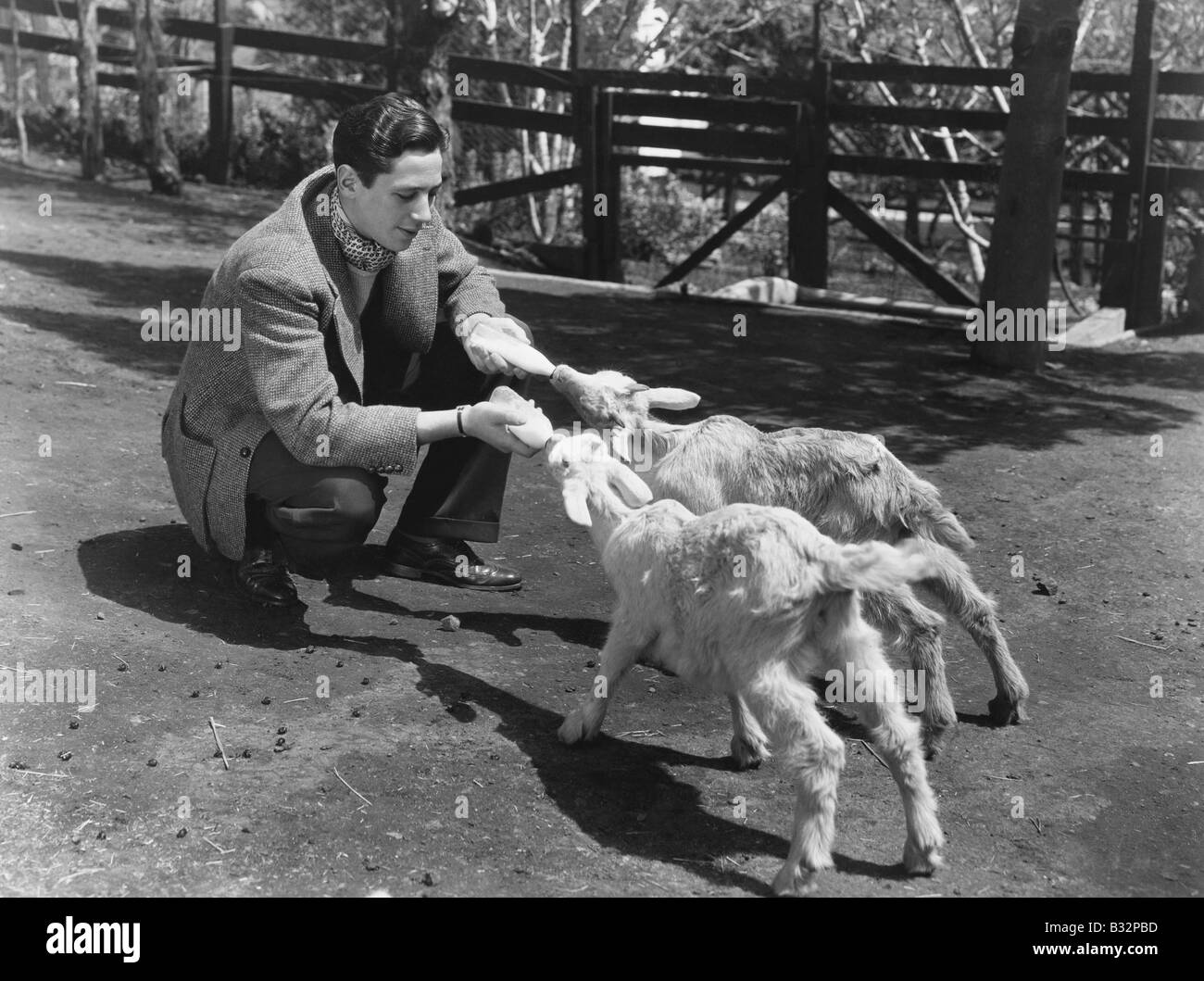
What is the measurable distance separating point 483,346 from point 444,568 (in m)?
0.91

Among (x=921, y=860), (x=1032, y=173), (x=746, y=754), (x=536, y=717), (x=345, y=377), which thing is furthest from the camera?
(x=1032, y=173)

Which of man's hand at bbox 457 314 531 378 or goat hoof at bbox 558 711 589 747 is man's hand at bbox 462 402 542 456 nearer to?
man's hand at bbox 457 314 531 378

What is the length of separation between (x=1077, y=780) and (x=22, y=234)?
9.36 metres

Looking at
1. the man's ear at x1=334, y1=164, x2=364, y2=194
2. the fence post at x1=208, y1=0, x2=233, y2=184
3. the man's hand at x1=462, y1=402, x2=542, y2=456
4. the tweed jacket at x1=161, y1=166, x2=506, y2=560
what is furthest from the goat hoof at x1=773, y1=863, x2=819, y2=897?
the fence post at x1=208, y1=0, x2=233, y2=184

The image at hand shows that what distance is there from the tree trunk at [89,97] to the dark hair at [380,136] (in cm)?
1021

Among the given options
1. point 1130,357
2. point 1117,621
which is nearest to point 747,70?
point 1130,357

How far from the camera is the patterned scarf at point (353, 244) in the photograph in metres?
4.79

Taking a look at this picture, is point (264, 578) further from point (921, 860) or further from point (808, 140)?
point (808, 140)

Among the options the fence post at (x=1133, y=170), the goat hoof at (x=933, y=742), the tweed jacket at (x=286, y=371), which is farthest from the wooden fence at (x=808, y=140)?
the goat hoof at (x=933, y=742)

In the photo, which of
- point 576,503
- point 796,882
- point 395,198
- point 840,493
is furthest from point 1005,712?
point 395,198

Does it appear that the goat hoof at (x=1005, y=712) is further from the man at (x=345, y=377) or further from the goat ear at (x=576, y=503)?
the man at (x=345, y=377)

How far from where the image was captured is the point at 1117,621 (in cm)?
542

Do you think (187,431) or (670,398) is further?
(670,398)

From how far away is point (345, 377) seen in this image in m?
4.90
